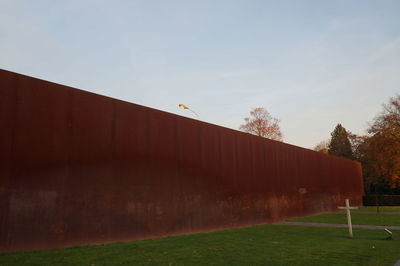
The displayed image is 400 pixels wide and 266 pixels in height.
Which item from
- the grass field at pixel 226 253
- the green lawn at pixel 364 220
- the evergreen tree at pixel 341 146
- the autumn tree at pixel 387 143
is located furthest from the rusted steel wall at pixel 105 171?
the evergreen tree at pixel 341 146

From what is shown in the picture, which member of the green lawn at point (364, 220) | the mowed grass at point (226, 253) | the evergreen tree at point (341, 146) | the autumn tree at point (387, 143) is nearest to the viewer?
the mowed grass at point (226, 253)

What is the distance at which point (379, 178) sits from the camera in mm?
44188

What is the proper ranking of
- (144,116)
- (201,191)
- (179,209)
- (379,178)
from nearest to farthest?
1. (144,116)
2. (179,209)
3. (201,191)
4. (379,178)

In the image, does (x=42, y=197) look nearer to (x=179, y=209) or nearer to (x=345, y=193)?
(x=179, y=209)

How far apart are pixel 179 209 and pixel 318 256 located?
20.9 ft

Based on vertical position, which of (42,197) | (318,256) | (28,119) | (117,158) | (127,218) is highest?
(28,119)

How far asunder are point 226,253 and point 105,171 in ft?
15.0

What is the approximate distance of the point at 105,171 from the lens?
10.5 meters

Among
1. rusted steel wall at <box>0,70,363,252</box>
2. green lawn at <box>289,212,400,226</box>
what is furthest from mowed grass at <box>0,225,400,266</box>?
green lawn at <box>289,212,400,226</box>

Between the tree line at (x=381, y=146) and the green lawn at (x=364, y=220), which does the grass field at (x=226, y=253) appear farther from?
the tree line at (x=381, y=146)

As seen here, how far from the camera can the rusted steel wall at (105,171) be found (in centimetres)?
853

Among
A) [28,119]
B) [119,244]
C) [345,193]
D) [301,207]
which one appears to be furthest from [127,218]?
[345,193]

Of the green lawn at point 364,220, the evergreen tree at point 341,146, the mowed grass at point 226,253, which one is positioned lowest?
the green lawn at point 364,220

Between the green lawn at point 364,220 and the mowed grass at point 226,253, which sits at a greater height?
the mowed grass at point 226,253
